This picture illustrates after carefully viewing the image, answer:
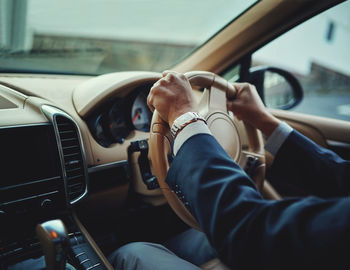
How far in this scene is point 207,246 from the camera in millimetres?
1141

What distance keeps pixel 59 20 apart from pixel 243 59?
2024mm

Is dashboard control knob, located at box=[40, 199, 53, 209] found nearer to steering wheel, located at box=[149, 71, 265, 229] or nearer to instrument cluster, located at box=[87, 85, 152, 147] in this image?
instrument cluster, located at box=[87, 85, 152, 147]

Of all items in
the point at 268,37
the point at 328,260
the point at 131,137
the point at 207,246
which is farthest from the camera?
the point at 268,37

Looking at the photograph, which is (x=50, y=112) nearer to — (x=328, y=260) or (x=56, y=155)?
(x=56, y=155)

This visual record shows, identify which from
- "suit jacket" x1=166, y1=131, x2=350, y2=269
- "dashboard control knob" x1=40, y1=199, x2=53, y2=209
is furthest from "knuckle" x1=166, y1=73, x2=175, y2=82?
"dashboard control knob" x1=40, y1=199, x2=53, y2=209

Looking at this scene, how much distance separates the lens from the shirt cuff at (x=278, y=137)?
112 centimetres

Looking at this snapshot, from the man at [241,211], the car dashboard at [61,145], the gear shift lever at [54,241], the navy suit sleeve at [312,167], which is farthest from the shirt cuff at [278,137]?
the gear shift lever at [54,241]

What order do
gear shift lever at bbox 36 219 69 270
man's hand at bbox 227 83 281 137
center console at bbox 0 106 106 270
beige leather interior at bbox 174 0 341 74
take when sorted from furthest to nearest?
beige leather interior at bbox 174 0 341 74
man's hand at bbox 227 83 281 137
center console at bbox 0 106 106 270
gear shift lever at bbox 36 219 69 270

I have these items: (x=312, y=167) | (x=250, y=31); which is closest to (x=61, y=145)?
(x=312, y=167)

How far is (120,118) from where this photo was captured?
135 cm

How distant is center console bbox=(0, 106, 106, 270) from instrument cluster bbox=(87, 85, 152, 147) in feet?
0.52

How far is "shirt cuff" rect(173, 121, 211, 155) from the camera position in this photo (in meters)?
0.74

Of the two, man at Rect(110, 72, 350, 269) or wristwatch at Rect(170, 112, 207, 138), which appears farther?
wristwatch at Rect(170, 112, 207, 138)

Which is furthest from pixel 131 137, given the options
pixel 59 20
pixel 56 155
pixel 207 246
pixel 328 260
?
pixel 59 20
